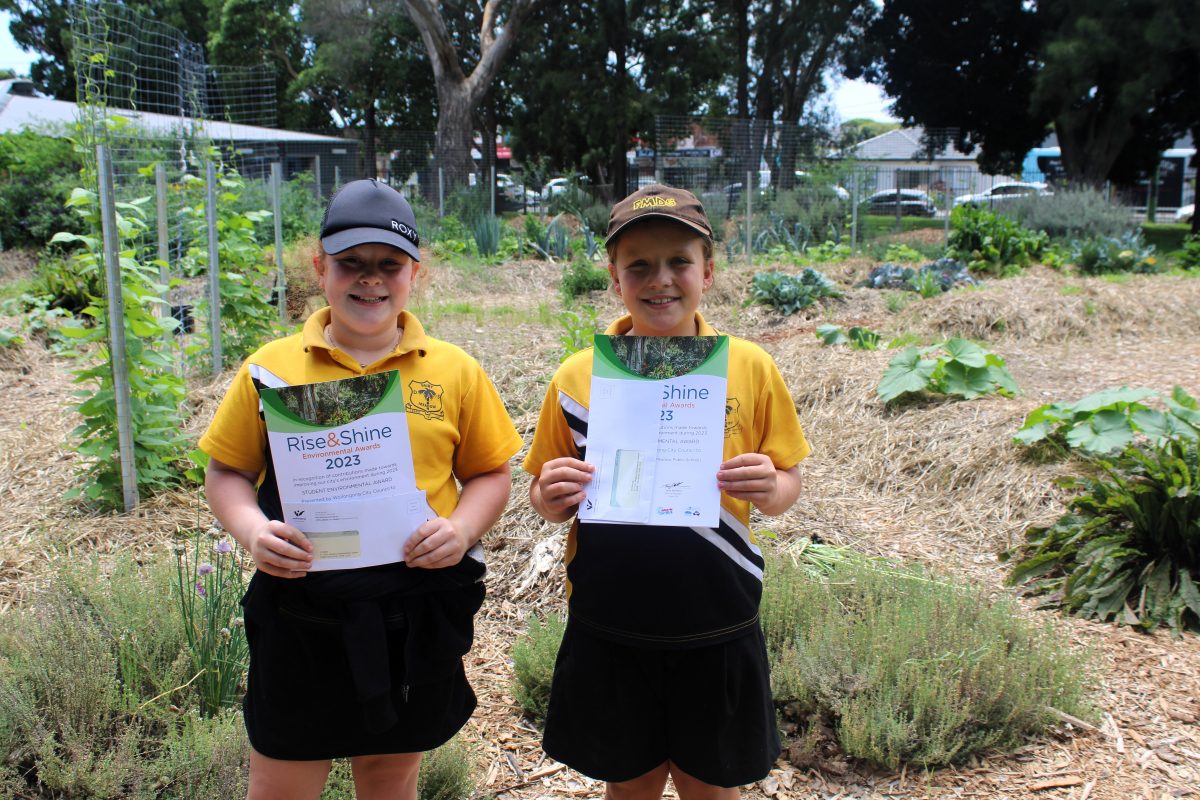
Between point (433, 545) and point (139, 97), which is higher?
point (139, 97)

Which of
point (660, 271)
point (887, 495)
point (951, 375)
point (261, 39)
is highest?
point (261, 39)

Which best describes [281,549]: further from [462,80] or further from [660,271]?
[462,80]

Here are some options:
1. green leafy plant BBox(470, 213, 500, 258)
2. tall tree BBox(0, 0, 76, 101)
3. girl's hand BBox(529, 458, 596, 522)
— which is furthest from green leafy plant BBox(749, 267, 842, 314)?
tall tree BBox(0, 0, 76, 101)

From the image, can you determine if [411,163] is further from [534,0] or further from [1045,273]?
[1045,273]

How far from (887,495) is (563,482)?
340cm

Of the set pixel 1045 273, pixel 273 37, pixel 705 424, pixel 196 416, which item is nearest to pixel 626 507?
pixel 705 424

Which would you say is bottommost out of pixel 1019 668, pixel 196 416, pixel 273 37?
pixel 1019 668

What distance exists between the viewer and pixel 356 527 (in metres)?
1.69

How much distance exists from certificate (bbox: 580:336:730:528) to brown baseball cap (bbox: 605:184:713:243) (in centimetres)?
25

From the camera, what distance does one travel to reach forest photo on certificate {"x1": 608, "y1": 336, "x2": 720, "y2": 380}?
175 cm

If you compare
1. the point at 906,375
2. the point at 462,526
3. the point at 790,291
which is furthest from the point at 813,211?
the point at 462,526

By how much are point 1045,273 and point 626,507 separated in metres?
12.5

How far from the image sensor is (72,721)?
2.34 m

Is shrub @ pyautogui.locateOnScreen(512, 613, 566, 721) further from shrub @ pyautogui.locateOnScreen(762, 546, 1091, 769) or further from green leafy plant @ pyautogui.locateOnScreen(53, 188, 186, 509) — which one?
green leafy plant @ pyautogui.locateOnScreen(53, 188, 186, 509)
